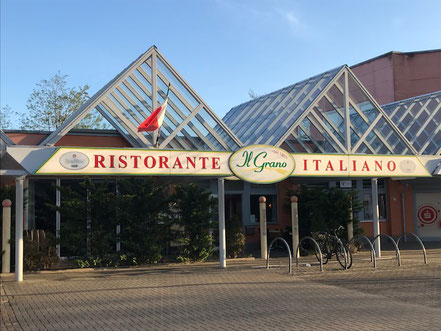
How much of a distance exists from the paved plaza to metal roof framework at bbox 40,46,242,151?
4.00 meters

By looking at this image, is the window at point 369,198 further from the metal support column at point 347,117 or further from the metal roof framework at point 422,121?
the metal support column at point 347,117

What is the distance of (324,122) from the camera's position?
18.1m

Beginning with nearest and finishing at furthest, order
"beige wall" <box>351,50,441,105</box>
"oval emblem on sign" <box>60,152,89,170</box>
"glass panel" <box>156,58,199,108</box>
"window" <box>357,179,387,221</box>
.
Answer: "oval emblem on sign" <box>60,152,89,170</box>, "glass panel" <box>156,58,199,108</box>, "window" <box>357,179,387,221</box>, "beige wall" <box>351,50,441,105</box>

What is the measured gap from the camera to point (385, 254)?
19375 mm

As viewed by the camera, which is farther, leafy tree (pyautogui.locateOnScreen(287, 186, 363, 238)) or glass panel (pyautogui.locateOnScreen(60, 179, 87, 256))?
leafy tree (pyautogui.locateOnScreen(287, 186, 363, 238))

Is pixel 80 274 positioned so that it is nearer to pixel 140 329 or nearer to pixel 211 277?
pixel 211 277

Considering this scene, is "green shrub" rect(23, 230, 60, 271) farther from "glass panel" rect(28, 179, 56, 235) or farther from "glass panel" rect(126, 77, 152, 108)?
"glass panel" rect(126, 77, 152, 108)

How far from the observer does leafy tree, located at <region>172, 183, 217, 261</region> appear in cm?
1698

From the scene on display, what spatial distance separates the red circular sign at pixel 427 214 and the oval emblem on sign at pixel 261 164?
12.7 m

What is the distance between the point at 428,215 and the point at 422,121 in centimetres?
555

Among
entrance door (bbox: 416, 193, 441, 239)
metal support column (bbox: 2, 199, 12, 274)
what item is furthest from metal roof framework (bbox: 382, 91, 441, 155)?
metal support column (bbox: 2, 199, 12, 274)

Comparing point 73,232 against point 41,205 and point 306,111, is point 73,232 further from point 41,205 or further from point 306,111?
point 306,111

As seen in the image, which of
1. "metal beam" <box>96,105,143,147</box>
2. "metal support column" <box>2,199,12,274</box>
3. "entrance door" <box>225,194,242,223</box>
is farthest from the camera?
"entrance door" <box>225,194,242,223</box>

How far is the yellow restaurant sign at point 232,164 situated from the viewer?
13.2m
